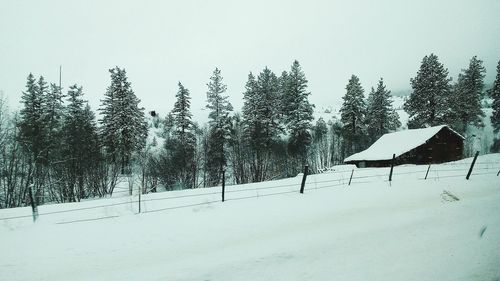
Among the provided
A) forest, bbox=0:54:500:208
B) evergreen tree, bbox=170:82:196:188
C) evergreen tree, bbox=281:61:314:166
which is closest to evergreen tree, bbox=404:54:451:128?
forest, bbox=0:54:500:208

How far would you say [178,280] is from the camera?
5797 mm

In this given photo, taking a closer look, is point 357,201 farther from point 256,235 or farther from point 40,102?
point 40,102

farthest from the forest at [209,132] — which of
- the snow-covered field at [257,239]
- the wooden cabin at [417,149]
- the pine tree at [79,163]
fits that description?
the snow-covered field at [257,239]

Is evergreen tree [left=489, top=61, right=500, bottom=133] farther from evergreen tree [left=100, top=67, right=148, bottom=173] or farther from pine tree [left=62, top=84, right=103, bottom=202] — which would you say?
pine tree [left=62, top=84, right=103, bottom=202]

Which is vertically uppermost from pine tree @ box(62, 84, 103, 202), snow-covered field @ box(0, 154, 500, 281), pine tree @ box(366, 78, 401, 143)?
pine tree @ box(366, 78, 401, 143)

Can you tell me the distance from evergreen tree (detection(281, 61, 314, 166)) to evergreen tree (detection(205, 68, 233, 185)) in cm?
1239

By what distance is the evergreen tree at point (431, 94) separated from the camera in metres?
49.0

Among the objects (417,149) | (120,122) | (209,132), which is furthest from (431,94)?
(120,122)

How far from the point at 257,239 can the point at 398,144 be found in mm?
39120

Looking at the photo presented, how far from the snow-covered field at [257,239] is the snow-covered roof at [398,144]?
27.2m

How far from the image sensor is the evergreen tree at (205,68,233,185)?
137ft

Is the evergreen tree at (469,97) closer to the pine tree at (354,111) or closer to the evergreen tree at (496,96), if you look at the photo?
the evergreen tree at (496,96)

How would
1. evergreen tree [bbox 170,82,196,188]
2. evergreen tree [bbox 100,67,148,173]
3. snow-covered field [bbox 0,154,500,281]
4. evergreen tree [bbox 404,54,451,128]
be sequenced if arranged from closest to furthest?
snow-covered field [bbox 0,154,500,281], evergreen tree [bbox 170,82,196,188], evergreen tree [bbox 100,67,148,173], evergreen tree [bbox 404,54,451,128]

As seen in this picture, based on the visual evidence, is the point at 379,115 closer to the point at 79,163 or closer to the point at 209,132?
the point at 209,132
